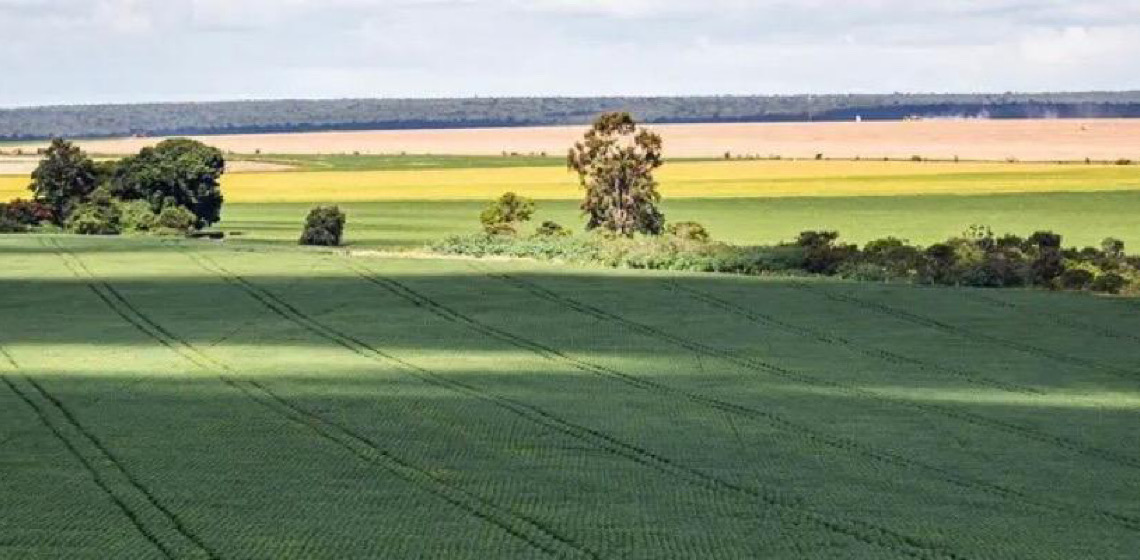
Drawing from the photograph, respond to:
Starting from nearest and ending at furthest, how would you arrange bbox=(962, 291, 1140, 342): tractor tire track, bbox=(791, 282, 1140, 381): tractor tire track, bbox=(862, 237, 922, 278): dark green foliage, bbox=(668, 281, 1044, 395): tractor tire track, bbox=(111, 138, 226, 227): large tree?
bbox=(668, 281, 1044, 395): tractor tire track < bbox=(791, 282, 1140, 381): tractor tire track < bbox=(962, 291, 1140, 342): tractor tire track < bbox=(862, 237, 922, 278): dark green foliage < bbox=(111, 138, 226, 227): large tree

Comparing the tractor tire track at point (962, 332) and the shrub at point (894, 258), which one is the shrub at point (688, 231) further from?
the tractor tire track at point (962, 332)

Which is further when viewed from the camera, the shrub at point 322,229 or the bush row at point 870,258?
the shrub at point 322,229

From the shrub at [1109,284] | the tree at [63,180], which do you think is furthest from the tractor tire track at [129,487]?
the tree at [63,180]

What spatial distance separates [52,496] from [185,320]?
2735 centimetres

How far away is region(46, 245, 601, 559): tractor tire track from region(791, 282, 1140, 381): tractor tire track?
56.1 ft

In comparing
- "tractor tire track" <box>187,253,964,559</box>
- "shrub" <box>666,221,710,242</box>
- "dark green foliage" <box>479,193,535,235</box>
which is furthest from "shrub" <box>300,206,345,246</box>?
"tractor tire track" <box>187,253,964,559</box>

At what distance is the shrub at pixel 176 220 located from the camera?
10041 cm

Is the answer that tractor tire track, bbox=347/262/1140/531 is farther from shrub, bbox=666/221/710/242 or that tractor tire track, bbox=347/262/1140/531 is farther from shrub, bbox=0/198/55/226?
shrub, bbox=0/198/55/226

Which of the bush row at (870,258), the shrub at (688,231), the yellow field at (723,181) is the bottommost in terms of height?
the yellow field at (723,181)

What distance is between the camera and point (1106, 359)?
45031mm

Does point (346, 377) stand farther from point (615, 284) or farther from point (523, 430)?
point (615, 284)

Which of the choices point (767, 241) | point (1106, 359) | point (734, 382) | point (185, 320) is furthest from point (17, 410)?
point (767, 241)

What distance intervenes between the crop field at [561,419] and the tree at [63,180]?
44992 millimetres

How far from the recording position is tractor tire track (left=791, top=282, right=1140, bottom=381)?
43656mm
